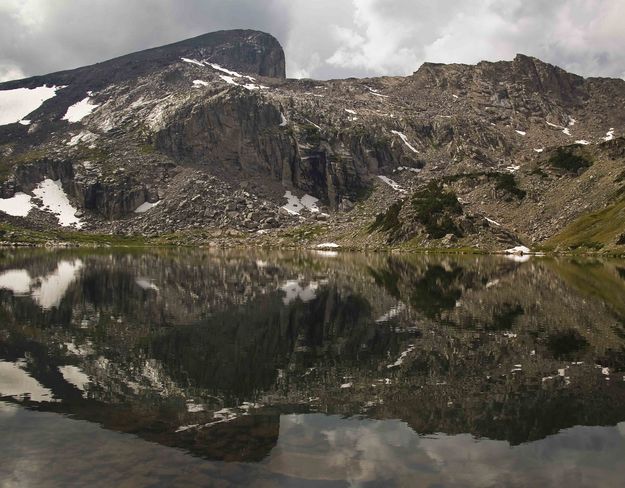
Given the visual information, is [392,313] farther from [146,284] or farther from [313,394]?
[146,284]

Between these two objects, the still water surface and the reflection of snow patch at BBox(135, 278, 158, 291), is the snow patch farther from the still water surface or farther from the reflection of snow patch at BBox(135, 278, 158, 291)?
the reflection of snow patch at BBox(135, 278, 158, 291)

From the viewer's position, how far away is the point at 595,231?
586 ft

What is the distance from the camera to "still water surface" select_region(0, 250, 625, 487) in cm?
2025

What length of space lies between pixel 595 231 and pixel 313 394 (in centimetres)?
17549

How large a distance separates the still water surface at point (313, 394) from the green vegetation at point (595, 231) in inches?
4518

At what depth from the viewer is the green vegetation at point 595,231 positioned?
166 m

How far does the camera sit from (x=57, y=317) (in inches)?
Answer: 2203

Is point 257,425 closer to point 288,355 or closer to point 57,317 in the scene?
point 288,355

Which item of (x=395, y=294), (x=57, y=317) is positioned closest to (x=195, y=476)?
(x=57, y=317)

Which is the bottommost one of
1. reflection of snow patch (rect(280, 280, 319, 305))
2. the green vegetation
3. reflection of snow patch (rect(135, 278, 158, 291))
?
reflection of snow patch (rect(280, 280, 319, 305))

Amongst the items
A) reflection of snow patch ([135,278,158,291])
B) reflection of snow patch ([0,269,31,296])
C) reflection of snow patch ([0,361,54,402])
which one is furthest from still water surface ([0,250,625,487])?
reflection of snow patch ([0,269,31,296])

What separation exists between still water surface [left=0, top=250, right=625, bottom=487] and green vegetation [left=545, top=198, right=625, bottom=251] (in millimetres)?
114767

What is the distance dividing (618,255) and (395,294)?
104 metres

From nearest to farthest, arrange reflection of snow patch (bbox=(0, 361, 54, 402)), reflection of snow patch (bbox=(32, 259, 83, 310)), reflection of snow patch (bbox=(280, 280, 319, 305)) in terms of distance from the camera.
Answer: reflection of snow patch (bbox=(0, 361, 54, 402)), reflection of snow patch (bbox=(32, 259, 83, 310)), reflection of snow patch (bbox=(280, 280, 319, 305))
